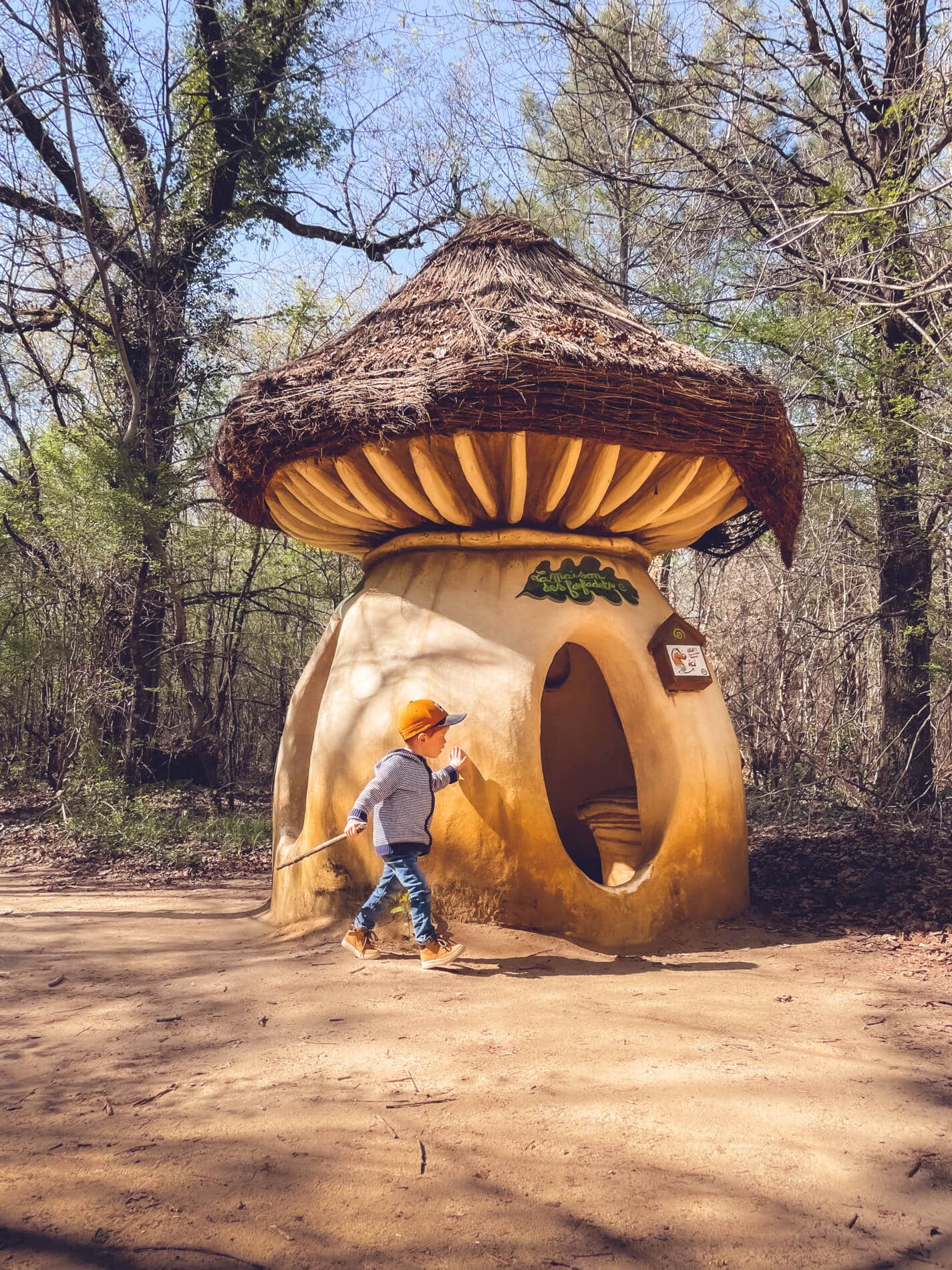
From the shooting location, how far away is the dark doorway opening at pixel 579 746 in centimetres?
587

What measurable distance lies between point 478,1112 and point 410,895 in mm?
1533

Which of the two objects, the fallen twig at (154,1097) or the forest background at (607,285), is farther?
the forest background at (607,285)

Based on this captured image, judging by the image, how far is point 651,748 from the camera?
458 cm

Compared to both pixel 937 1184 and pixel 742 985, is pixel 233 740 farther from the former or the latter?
pixel 937 1184

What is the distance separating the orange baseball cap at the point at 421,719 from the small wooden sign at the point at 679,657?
1.26 m

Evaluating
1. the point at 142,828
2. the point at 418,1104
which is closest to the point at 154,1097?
the point at 418,1104

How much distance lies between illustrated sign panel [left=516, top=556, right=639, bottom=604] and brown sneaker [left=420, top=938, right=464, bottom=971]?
1.72 metres

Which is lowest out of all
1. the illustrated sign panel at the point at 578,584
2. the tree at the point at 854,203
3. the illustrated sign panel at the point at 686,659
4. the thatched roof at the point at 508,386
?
the illustrated sign panel at the point at 686,659

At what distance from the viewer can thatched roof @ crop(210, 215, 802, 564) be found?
399 cm

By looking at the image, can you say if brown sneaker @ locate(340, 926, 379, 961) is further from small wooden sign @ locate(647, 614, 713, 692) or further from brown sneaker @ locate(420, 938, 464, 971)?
small wooden sign @ locate(647, 614, 713, 692)

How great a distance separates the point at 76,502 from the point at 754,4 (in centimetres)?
782

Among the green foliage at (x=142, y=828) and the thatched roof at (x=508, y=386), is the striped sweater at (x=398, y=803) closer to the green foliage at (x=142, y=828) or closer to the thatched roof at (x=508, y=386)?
the thatched roof at (x=508, y=386)

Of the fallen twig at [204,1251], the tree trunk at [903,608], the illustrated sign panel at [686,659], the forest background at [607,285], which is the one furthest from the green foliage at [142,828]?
the fallen twig at [204,1251]

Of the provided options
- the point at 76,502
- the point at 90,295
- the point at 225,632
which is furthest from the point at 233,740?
the point at 90,295
